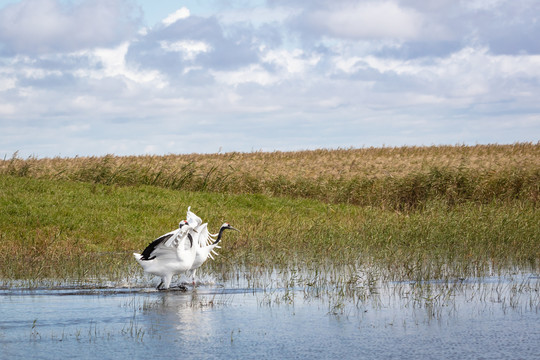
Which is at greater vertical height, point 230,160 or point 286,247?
point 230,160

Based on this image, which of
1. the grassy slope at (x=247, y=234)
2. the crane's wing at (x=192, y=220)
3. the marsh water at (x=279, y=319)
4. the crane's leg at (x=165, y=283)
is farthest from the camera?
the grassy slope at (x=247, y=234)

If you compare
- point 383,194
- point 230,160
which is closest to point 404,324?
point 383,194

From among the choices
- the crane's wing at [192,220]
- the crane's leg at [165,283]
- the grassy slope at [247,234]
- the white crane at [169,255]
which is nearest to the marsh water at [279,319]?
the crane's leg at [165,283]

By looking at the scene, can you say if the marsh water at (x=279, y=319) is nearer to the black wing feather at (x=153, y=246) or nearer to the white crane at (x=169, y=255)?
the white crane at (x=169, y=255)

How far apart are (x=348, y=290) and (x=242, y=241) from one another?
6.03m

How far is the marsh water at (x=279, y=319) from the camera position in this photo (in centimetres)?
819

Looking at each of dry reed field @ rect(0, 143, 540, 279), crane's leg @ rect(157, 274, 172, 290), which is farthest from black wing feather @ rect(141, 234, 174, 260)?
dry reed field @ rect(0, 143, 540, 279)

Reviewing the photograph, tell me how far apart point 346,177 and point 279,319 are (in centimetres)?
2184

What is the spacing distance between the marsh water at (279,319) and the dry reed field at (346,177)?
54.9ft

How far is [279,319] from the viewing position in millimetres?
9805

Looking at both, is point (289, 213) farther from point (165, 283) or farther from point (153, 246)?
point (153, 246)

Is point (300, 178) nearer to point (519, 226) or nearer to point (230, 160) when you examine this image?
point (230, 160)

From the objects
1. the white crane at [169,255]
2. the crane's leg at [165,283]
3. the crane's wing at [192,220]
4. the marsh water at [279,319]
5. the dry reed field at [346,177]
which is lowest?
the marsh water at [279,319]

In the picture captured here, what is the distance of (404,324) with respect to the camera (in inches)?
371
